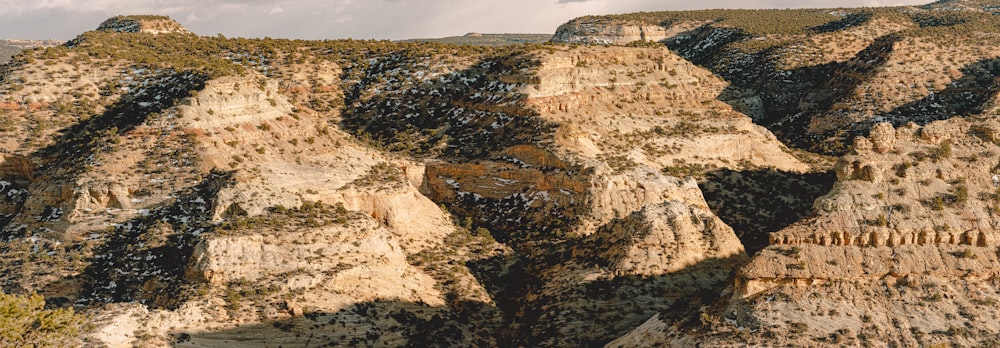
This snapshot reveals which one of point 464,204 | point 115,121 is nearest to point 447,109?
point 464,204

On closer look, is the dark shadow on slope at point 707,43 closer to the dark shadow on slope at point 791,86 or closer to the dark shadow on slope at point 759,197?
the dark shadow on slope at point 791,86

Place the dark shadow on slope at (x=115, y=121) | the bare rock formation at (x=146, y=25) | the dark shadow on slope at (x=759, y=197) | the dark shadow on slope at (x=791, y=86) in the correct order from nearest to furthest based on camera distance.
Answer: the dark shadow on slope at (x=115, y=121) < the dark shadow on slope at (x=759, y=197) < the dark shadow on slope at (x=791, y=86) < the bare rock formation at (x=146, y=25)

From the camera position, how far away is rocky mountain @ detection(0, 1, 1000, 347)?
31.2 metres

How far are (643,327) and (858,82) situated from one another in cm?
6507

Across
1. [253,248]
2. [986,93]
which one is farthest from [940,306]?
[986,93]

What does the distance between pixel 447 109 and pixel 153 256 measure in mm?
29258

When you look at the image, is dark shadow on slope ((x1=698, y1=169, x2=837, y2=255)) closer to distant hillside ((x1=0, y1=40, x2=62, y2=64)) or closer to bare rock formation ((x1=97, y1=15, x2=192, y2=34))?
bare rock formation ((x1=97, y1=15, x2=192, y2=34))

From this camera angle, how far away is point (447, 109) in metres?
64.1

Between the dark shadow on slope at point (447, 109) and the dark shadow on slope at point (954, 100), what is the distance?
39.1 metres

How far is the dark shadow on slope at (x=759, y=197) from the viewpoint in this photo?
55219mm

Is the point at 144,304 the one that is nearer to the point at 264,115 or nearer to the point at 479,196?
the point at 264,115

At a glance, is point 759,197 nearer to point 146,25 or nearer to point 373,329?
point 373,329

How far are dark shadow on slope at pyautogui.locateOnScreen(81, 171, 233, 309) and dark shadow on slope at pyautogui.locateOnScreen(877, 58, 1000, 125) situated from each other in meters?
63.9

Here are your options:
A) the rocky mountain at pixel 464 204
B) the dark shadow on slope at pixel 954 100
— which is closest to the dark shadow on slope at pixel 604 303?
the rocky mountain at pixel 464 204
